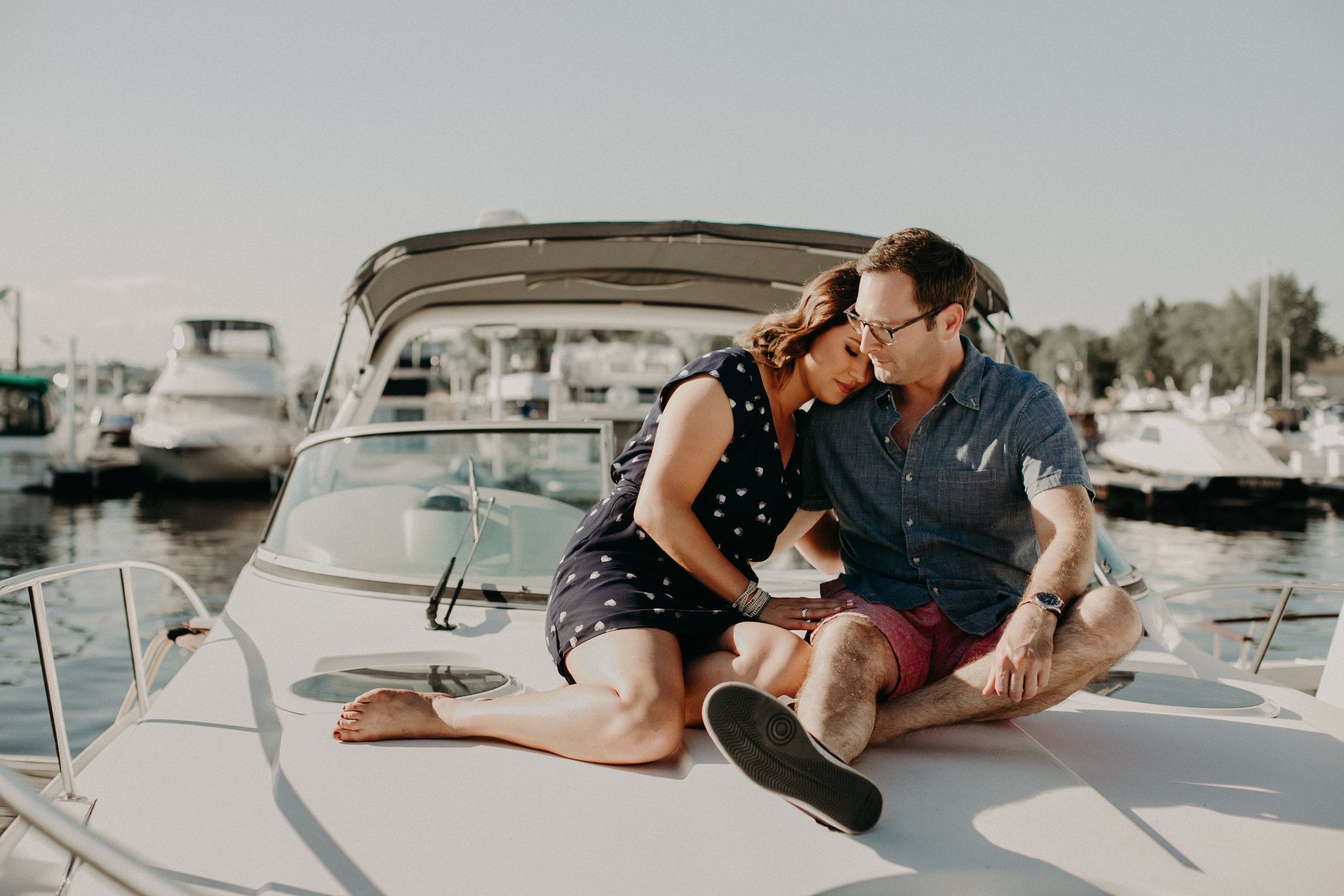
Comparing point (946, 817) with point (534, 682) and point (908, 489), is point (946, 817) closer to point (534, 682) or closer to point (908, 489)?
point (908, 489)

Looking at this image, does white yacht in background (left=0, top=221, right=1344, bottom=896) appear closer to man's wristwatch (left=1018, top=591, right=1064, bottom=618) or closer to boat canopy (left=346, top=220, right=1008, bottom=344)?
boat canopy (left=346, top=220, right=1008, bottom=344)

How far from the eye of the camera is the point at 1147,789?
1.82 metres

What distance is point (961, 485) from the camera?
232cm

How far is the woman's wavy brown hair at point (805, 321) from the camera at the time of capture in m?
2.36

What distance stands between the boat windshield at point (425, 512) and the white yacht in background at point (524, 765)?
0.01m

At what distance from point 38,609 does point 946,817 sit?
2.08 meters

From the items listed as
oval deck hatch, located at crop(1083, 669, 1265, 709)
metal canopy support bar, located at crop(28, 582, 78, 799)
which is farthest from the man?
metal canopy support bar, located at crop(28, 582, 78, 799)

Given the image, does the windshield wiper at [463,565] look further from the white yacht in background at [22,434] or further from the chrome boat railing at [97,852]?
the white yacht in background at [22,434]

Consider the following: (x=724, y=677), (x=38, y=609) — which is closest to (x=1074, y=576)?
(x=724, y=677)

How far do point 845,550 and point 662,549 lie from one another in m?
0.61

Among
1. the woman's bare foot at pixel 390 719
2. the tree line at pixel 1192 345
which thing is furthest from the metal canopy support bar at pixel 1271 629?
the tree line at pixel 1192 345

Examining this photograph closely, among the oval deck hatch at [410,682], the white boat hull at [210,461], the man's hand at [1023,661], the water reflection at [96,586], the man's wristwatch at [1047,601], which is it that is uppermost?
the man's wristwatch at [1047,601]

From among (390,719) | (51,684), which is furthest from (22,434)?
(390,719)

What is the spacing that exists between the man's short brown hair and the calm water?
2570 mm
